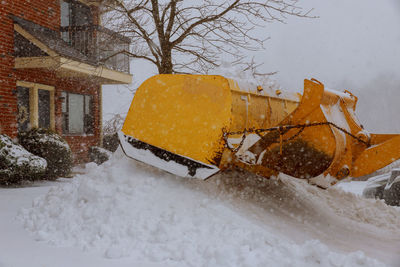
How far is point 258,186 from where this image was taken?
19.6 feet

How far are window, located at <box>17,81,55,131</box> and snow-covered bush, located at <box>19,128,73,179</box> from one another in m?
2.25

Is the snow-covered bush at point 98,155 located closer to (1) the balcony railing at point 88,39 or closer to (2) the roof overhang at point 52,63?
(2) the roof overhang at point 52,63

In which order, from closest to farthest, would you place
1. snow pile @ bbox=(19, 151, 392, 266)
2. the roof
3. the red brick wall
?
snow pile @ bbox=(19, 151, 392, 266) → the roof → the red brick wall

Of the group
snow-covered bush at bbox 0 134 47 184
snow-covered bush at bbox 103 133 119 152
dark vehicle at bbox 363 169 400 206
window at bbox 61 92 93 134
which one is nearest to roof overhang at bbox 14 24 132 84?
window at bbox 61 92 93 134

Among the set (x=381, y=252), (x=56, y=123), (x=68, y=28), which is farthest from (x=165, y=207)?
(x=68, y=28)

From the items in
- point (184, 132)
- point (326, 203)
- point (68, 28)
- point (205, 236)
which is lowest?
point (326, 203)

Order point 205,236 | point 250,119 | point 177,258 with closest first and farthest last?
point 177,258
point 205,236
point 250,119

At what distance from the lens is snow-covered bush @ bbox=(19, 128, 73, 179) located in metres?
10.4

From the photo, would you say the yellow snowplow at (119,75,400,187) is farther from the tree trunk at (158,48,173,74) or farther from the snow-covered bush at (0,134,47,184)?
the snow-covered bush at (0,134,47,184)

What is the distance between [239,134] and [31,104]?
33.9ft

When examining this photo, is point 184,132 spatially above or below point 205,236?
above

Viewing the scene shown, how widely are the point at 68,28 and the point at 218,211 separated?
39.3 feet

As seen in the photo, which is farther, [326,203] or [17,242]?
[326,203]

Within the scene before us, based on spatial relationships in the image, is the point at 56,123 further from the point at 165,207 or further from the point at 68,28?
the point at 165,207
